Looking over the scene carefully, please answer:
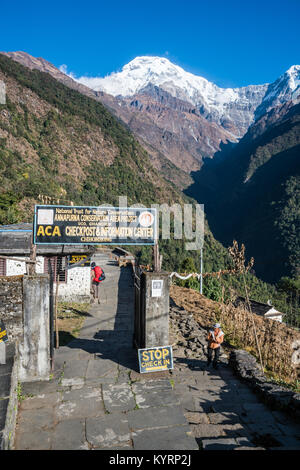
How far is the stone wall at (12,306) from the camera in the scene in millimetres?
6559

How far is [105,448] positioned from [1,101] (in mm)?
73727

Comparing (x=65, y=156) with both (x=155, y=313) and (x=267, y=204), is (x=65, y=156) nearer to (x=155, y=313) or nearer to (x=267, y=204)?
(x=155, y=313)

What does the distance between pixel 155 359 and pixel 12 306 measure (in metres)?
3.36

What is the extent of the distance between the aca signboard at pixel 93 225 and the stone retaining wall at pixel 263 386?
3636 mm

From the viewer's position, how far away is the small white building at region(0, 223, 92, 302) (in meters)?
13.1

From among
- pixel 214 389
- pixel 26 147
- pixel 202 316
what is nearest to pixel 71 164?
pixel 26 147

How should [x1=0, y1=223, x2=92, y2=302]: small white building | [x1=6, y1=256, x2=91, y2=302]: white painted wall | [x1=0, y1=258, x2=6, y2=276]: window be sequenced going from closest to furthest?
[x1=0, y1=223, x2=92, y2=302]: small white building < [x1=0, y1=258, x2=6, y2=276]: window < [x1=6, y1=256, x2=91, y2=302]: white painted wall

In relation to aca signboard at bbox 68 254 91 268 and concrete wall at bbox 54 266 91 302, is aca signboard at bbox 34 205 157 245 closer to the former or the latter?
aca signboard at bbox 68 254 91 268

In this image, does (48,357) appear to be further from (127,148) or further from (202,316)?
(127,148)

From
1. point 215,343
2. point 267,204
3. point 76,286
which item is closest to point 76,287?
point 76,286

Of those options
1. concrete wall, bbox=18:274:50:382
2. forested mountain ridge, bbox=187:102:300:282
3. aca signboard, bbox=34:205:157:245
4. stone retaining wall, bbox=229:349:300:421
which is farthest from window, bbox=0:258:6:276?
forested mountain ridge, bbox=187:102:300:282

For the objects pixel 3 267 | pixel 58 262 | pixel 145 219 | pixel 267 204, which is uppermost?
pixel 267 204

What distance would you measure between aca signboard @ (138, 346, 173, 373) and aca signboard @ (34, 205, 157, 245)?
259 centimetres

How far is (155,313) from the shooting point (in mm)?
7746
